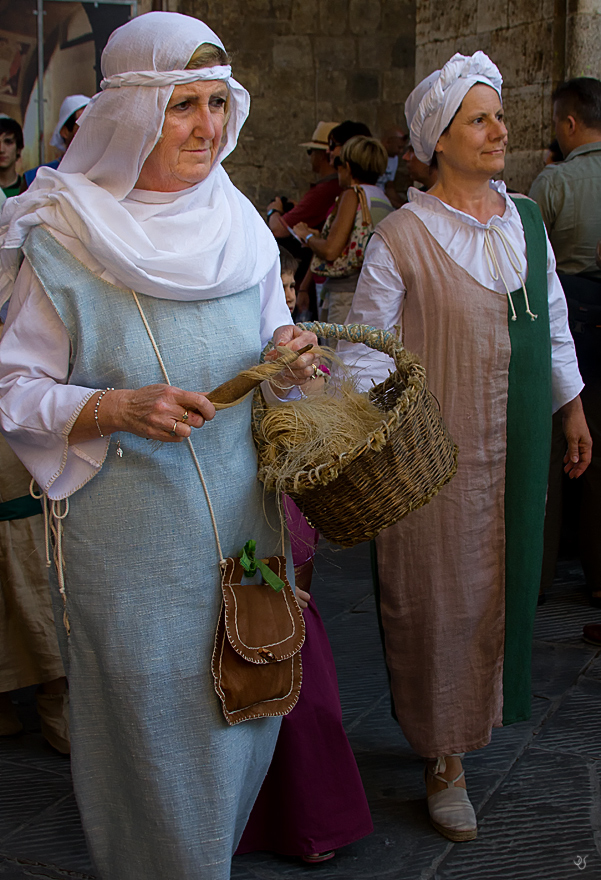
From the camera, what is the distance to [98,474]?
1.96m

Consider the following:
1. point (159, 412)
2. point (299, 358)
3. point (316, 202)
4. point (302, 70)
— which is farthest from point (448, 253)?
point (302, 70)

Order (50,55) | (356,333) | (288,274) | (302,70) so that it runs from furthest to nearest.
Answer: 1. (302,70)
2. (50,55)
3. (288,274)
4. (356,333)

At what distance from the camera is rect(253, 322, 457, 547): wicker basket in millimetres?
1885

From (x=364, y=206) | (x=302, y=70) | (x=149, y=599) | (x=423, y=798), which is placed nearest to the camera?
(x=149, y=599)

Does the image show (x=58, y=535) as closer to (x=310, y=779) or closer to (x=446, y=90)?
(x=310, y=779)

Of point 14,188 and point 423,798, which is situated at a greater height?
point 14,188

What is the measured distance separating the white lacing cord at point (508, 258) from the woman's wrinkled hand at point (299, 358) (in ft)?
3.22

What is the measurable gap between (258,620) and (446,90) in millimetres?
1779

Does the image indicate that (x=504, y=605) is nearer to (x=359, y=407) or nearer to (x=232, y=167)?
(x=359, y=407)

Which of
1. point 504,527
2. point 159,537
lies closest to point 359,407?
point 159,537

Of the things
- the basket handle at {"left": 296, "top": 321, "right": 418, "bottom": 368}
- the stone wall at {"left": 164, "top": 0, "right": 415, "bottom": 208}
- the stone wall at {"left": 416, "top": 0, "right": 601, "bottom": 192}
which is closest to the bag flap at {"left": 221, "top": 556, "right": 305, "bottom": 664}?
the basket handle at {"left": 296, "top": 321, "right": 418, "bottom": 368}

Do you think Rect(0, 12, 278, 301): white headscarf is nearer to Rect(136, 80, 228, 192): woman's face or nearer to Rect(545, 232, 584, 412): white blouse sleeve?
Rect(136, 80, 228, 192): woman's face

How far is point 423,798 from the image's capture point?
3.06 m

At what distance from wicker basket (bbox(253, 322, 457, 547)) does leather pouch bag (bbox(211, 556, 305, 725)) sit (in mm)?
201
